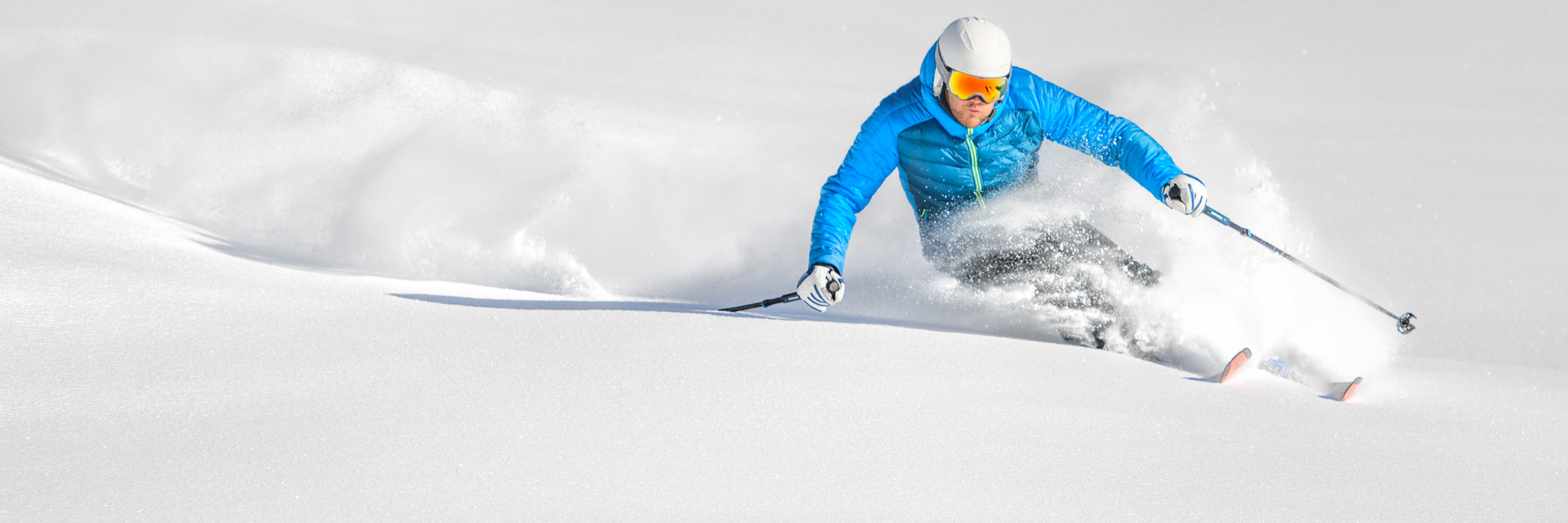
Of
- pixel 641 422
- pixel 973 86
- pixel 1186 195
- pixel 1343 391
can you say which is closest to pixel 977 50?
pixel 973 86

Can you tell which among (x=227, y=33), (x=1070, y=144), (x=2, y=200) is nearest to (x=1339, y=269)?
(x=1070, y=144)

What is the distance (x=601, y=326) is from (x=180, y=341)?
115 cm

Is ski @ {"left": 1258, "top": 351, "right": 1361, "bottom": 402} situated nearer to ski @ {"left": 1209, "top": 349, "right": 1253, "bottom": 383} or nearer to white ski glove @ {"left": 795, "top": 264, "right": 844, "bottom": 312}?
ski @ {"left": 1209, "top": 349, "right": 1253, "bottom": 383}

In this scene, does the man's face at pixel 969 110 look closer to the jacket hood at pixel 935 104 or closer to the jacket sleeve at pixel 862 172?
the jacket hood at pixel 935 104

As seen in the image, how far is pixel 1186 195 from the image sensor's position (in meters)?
3.30

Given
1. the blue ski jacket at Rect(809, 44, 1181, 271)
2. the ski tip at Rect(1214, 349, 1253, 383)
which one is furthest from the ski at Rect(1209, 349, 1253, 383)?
the blue ski jacket at Rect(809, 44, 1181, 271)

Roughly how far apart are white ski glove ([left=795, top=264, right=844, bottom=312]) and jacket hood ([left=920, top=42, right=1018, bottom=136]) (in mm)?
689

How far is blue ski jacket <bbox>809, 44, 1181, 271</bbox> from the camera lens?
3389mm

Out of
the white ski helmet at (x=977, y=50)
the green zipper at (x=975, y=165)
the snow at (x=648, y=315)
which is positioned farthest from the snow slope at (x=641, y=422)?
the white ski helmet at (x=977, y=50)

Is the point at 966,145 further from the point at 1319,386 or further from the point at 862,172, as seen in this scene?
the point at 1319,386

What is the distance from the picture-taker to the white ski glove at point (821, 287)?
125 inches

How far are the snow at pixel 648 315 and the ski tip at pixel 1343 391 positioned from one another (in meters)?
0.07

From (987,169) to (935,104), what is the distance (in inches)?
15.8

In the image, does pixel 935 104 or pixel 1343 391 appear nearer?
pixel 1343 391
